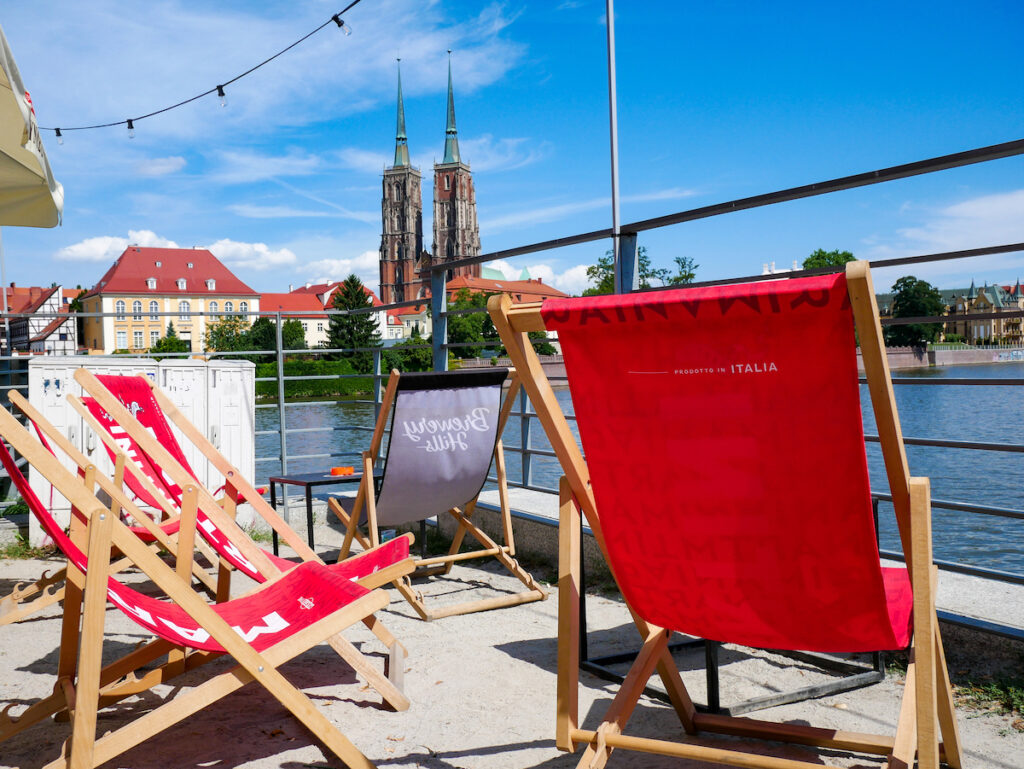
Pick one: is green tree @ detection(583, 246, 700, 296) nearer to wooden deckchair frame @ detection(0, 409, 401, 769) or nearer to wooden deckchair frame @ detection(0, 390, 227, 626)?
wooden deckchair frame @ detection(0, 390, 227, 626)

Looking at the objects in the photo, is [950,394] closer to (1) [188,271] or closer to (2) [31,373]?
(2) [31,373]

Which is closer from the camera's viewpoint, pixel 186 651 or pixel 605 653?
pixel 186 651

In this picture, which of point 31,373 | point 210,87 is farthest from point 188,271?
point 31,373

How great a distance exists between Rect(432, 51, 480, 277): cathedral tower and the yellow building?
4641 cm

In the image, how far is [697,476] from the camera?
165cm

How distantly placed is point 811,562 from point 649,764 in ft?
3.21

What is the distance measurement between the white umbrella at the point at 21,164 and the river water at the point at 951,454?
6.15ft

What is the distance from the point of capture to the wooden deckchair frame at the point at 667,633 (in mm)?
1417

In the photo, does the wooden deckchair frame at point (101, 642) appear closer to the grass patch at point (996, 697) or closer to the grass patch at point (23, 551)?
the grass patch at point (996, 697)

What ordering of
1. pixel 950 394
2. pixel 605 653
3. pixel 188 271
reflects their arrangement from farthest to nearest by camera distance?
pixel 188 271 < pixel 950 394 < pixel 605 653

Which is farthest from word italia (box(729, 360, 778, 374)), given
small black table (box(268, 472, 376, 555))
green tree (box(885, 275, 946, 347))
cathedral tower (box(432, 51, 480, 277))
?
cathedral tower (box(432, 51, 480, 277))

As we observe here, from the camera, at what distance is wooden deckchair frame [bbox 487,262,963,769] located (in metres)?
1.42

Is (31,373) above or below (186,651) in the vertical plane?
above

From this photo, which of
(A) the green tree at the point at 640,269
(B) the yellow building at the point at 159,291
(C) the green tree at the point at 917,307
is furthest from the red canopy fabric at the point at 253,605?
(B) the yellow building at the point at 159,291
